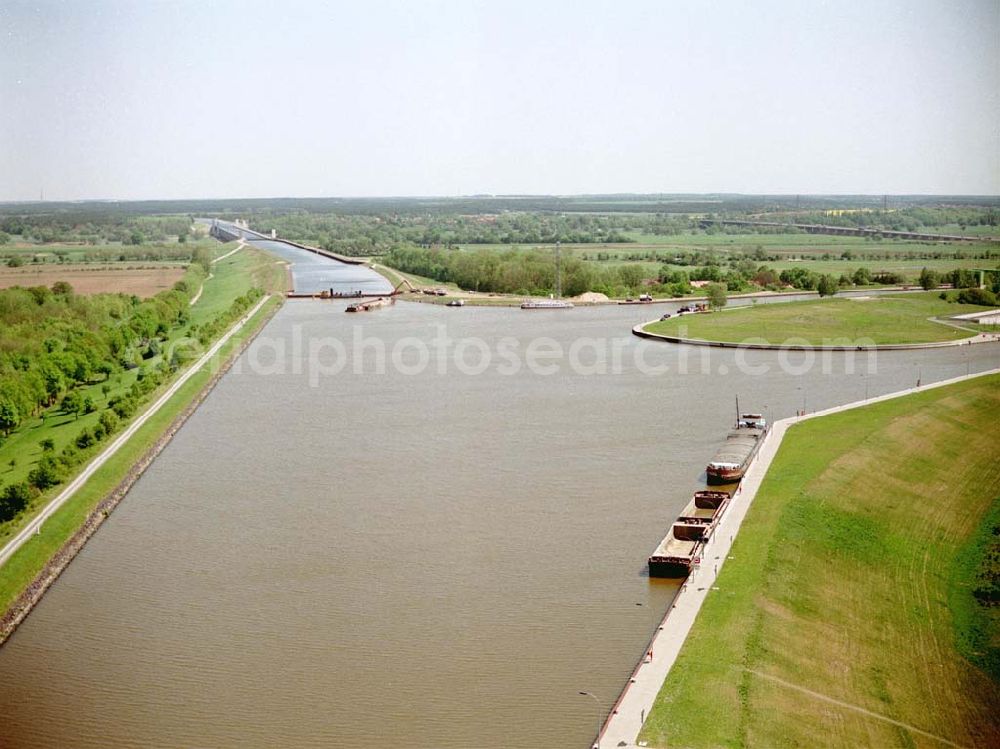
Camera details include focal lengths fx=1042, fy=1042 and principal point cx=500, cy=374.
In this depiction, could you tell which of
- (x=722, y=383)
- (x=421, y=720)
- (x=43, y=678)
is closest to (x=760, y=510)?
(x=421, y=720)

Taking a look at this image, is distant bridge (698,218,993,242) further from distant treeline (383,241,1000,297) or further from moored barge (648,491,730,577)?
moored barge (648,491,730,577)

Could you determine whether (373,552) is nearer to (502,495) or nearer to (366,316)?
(502,495)

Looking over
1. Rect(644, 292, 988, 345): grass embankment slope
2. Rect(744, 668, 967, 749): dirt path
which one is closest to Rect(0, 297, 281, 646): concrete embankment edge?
Rect(744, 668, 967, 749): dirt path

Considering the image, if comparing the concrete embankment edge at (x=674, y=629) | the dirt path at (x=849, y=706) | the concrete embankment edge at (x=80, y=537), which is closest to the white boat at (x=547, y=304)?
the concrete embankment edge at (x=80, y=537)

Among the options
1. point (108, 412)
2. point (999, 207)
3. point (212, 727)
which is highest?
point (999, 207)

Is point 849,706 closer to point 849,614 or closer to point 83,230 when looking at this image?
point 849,614
